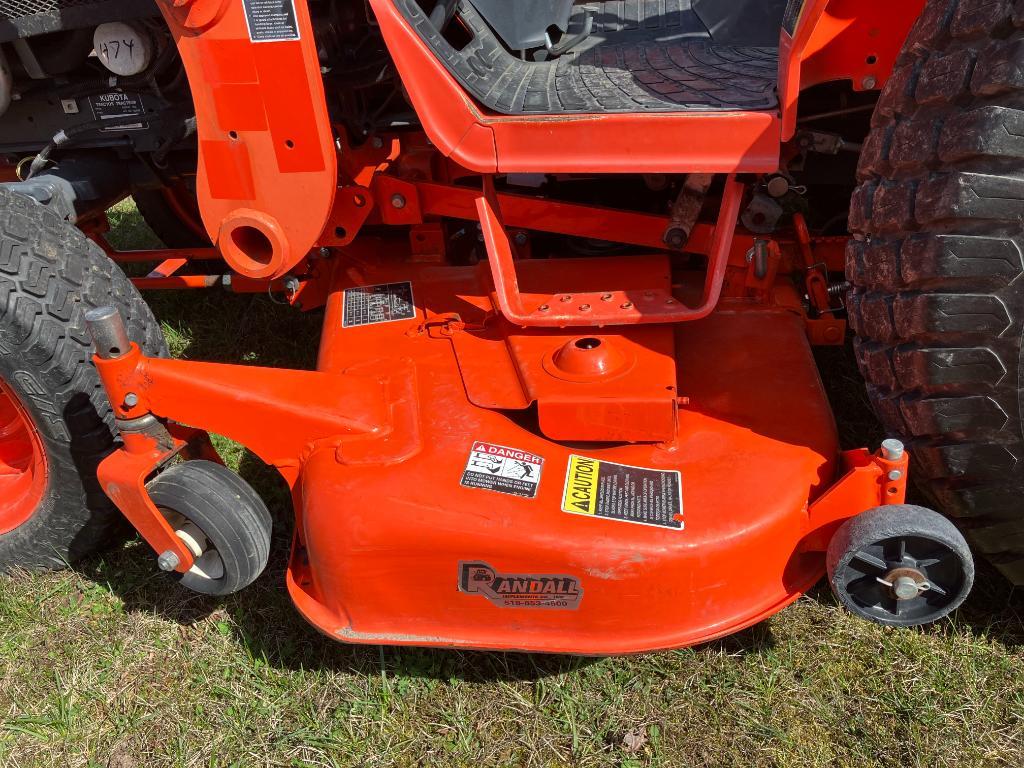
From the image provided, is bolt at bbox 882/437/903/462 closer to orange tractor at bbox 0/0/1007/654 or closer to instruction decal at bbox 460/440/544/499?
orange tractor at bbox 0/0/1007/654

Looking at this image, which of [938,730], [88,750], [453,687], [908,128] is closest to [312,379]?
[453,687]

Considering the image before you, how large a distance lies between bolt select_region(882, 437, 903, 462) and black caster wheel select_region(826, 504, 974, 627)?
98 millimetres

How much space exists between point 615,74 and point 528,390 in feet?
3.21

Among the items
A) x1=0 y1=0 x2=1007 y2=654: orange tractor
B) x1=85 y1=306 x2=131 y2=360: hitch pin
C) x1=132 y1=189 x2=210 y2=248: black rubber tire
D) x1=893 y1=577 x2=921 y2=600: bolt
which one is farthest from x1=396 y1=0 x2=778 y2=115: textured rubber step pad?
x1=132 y1=189 x2=210 y2=248: black rubber tire

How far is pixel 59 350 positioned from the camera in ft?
7.21

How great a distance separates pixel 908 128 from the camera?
167 centimetres

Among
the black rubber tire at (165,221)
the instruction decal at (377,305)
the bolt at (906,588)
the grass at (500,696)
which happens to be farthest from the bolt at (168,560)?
the black rubber tire at (165,221)

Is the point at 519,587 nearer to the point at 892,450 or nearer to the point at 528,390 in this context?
the point at 528,390

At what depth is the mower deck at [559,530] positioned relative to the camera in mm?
1805

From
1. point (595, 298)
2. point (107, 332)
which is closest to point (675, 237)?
point (595, 298)

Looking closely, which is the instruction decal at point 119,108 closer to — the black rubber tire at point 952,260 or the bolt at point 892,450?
the black rubber tire at point 952,260

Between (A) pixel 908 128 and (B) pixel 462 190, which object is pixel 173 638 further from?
(A) pixel 908 128

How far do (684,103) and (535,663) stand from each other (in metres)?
1.46

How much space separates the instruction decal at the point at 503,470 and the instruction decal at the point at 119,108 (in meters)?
1.68
